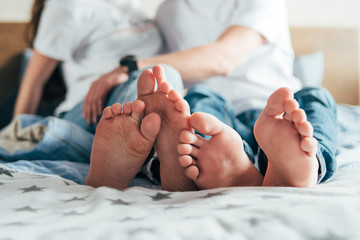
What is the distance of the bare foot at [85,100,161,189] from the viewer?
1.83ft

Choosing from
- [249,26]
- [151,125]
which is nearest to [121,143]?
[151,125]

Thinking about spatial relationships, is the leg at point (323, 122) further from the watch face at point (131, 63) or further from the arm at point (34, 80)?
the arm at point (34, 80)

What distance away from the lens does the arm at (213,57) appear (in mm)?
940

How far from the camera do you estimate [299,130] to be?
0.48 meters

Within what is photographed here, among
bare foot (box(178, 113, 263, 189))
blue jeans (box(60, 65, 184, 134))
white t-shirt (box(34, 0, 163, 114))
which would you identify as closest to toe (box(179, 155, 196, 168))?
bare foot (box(178, 113, 263, 189))

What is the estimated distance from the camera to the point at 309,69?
1.73 m

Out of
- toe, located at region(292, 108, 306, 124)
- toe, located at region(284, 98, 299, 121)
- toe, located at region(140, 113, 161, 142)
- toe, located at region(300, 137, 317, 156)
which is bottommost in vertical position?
toe, located at region(300, 137, 317, 156)

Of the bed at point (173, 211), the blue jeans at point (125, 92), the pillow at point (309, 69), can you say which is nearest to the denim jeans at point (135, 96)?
the blue jeans at point (125, 92)

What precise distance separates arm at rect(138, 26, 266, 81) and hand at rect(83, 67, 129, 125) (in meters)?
0.05

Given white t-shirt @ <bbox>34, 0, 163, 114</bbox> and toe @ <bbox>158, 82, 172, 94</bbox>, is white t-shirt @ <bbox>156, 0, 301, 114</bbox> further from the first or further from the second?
toe @ <bbox>158, 82, 172, 94</bbox>

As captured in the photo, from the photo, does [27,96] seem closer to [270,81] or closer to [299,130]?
[270,81]

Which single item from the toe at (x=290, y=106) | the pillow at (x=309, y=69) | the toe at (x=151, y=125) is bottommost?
the pillow at (x=309, y=69)

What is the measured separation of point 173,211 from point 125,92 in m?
0.38

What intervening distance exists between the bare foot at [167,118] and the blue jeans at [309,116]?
0.43ft
